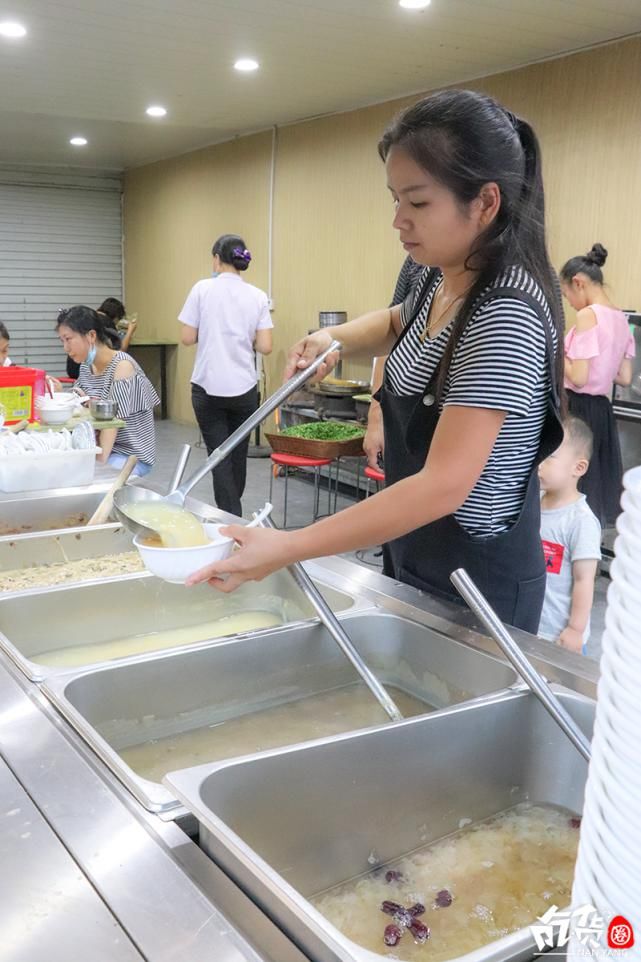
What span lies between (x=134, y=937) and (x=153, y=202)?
1075cm

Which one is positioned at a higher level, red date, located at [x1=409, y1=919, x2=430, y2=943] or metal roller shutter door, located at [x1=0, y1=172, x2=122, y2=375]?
metal roller shutter door, located at [x1=0, y1=172, x2=122, y2=375]

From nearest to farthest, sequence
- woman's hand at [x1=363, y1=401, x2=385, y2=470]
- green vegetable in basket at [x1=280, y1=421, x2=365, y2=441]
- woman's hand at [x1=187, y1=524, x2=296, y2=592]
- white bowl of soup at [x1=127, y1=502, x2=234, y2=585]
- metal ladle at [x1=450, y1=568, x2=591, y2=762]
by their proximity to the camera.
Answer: metal ladle at [x1=450, y1=568, x2=591, y2=762] < woman's hand at [x1=187, y1=524, x2=296, y2=592] < white bowl of soup at [x1=127, y1=502, x2=234, y2=585] < woman's hand at [x1=363, y1=401, x2=385, y2=470] < green vegetable in basket at [x1=280, y1=421, x2=365, y2=441]

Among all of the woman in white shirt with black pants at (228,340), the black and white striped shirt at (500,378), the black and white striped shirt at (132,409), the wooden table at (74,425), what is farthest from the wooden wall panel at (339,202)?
the black and white striped shirt at (132,409)

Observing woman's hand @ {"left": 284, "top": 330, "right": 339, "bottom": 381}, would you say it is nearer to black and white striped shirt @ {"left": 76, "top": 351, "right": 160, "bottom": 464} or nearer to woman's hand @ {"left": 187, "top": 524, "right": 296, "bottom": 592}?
woman's hand @ {"left": 187, "top": 524, "right": 296, "bottom": 592}

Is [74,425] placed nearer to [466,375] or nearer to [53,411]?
[53,411]

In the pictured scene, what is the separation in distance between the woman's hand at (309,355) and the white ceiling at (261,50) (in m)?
3.39

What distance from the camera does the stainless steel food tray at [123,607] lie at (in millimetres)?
1683

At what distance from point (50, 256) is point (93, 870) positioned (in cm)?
1161

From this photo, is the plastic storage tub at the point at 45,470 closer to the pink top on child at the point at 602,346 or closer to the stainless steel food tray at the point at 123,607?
the stainless steel food tray at the point at 123,607

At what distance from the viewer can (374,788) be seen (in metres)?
1.14

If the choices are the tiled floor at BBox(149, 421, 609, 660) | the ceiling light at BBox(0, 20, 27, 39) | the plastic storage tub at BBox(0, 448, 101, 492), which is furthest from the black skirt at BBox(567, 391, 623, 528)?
the ceiling light at BBox(0, 20, 27, 39)

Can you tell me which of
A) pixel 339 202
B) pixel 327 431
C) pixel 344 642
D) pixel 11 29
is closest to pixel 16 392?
pixel 344 642

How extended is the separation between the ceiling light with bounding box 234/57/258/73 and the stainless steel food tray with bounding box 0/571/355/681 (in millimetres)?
4715

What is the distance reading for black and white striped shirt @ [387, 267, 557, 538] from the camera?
4.13ft
